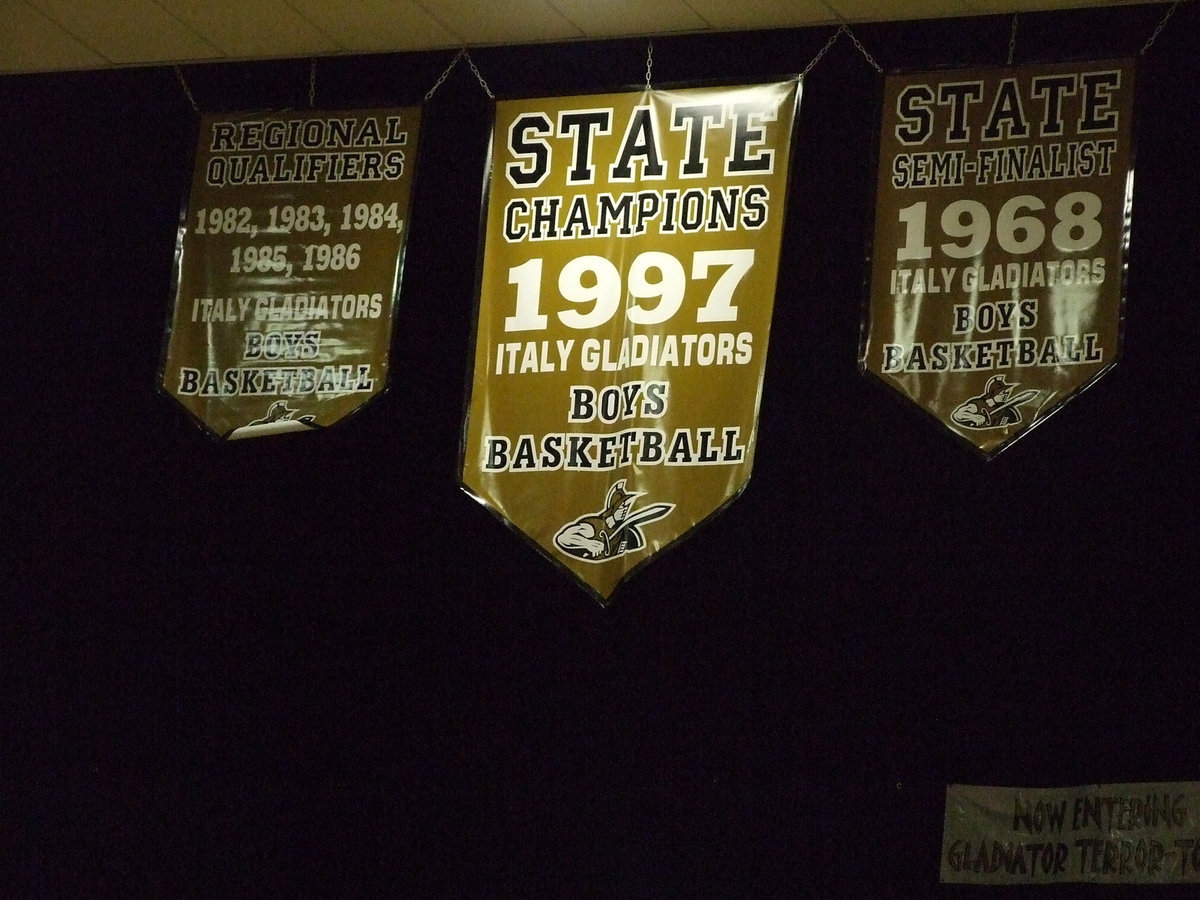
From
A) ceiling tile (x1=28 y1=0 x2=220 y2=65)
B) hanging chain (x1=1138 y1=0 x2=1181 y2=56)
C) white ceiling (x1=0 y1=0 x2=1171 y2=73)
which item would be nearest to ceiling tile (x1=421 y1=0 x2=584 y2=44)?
white ceiling (x1=0 y1=0 x2=1171 y2=73)

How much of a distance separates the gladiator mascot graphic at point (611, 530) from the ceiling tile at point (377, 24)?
1544 millimetres

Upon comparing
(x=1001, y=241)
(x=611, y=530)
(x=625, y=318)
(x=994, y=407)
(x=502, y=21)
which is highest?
(x=502, y=21)

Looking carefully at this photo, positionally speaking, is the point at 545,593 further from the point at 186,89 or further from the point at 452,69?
the point at 186,89

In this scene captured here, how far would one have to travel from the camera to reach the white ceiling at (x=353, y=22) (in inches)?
192

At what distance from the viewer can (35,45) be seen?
540cm

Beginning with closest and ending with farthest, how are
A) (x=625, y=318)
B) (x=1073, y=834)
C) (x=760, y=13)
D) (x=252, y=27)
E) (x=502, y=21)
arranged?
(x=1073, y=834) < (x=625, y=318) < (x=760, y=13) < (x=502, y=21) < (x=252, y=27)

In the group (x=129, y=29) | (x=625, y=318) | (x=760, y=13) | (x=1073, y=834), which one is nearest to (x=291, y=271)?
(x=129, y=29)

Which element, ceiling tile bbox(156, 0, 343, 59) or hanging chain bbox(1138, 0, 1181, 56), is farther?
ceiling tile bbox(156, 0, 343, 59)

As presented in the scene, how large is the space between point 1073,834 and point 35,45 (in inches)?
154

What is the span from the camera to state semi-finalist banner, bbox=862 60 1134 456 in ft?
14.8

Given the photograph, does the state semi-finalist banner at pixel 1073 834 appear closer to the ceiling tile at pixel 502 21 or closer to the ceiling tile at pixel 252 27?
the ceiling tile at pixel 502 21

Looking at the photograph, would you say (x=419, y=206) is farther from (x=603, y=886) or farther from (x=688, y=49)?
(x=603, y=886)

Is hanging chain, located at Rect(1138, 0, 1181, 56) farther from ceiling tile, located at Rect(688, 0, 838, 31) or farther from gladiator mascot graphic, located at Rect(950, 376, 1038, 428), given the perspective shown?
gladiator mascot graphic, located at Rect(950, 376, 1038, 428)

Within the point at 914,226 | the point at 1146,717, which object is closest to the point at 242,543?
the point at 914,226
